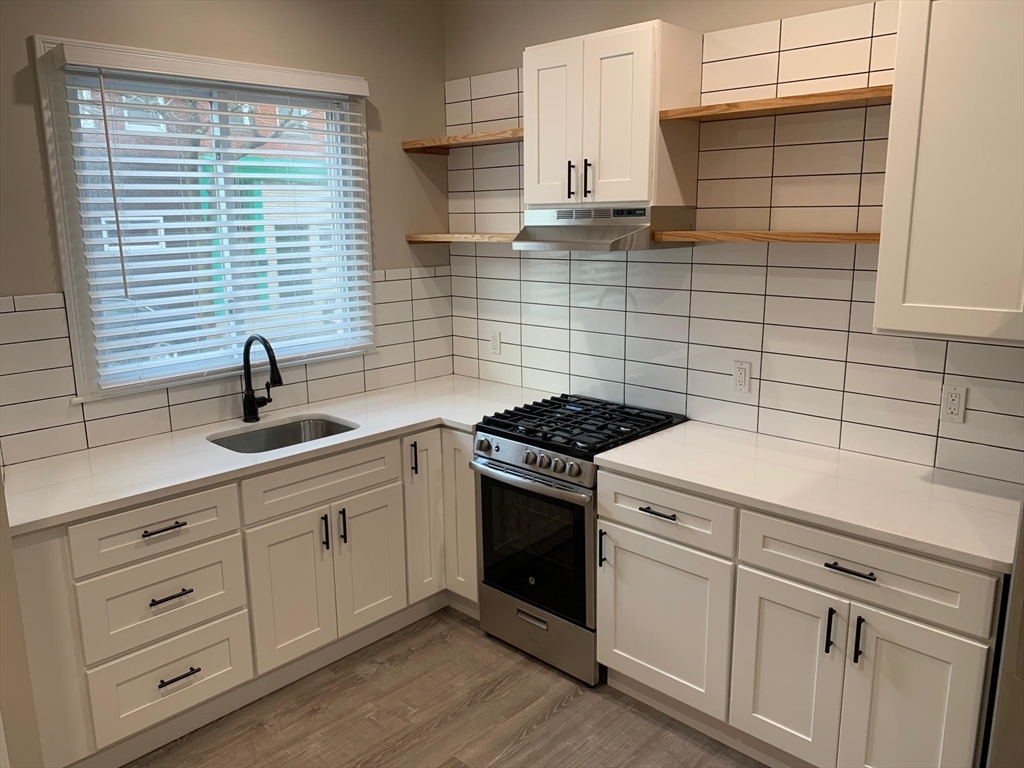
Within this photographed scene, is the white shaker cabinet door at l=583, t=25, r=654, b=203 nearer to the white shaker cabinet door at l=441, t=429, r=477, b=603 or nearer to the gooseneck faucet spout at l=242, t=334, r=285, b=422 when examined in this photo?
the white shaker cabinet door at l=441, t=429, r=477, b=603

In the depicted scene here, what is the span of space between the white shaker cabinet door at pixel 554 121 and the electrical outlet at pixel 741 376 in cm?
85

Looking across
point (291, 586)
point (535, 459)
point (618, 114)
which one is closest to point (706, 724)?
point (535, 459)

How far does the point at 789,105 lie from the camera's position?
7.64 feet

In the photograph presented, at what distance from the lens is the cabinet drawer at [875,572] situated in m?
1.89

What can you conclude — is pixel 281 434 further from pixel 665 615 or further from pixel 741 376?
pixel 741 376

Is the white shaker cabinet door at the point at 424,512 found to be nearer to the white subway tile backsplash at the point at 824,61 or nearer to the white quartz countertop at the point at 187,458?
the white quartz countertop at the point at 187,458

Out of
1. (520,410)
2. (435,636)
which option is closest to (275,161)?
(520,410)

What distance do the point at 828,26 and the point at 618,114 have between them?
699mm

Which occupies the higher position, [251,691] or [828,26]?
[828,26]

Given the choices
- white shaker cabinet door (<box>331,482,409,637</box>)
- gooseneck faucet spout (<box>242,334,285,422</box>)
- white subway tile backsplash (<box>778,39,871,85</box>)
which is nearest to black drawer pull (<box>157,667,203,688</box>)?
white shaker cabinet door (<box>331,482,409,637</box>)

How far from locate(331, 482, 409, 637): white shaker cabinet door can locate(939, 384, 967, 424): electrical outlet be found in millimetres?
1948

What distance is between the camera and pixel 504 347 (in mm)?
3750

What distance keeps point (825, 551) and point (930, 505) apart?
338 mm

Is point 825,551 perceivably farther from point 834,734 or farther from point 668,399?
point 668,399
